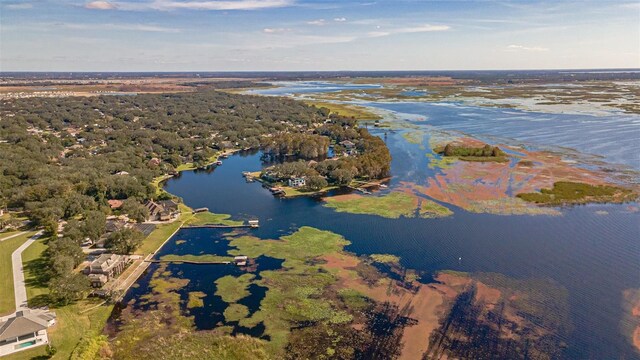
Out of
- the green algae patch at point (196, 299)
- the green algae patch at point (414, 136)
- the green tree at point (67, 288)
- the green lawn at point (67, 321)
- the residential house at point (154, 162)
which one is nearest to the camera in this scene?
the green lawn at point (67, 321)

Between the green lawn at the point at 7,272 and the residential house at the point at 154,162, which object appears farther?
the residential house at the point at 154,162

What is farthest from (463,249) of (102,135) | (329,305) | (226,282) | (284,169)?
(102,135)

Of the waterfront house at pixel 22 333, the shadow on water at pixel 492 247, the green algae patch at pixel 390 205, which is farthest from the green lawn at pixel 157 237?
the green algae patch at pixel 390 205

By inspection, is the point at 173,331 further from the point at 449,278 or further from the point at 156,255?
the point at 449,278

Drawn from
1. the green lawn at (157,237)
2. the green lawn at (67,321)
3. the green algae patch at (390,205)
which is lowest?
the green lawn at (67,321)

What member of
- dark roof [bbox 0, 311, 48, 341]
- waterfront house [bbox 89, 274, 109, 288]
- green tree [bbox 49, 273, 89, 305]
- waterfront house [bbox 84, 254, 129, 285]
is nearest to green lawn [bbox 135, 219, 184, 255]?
waterfront house [bbox 84, 254, 129, 285]

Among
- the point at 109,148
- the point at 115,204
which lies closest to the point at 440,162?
the point at 115,204

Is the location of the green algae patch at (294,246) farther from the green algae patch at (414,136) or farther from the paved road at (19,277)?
the green algae patch at (414,136)
